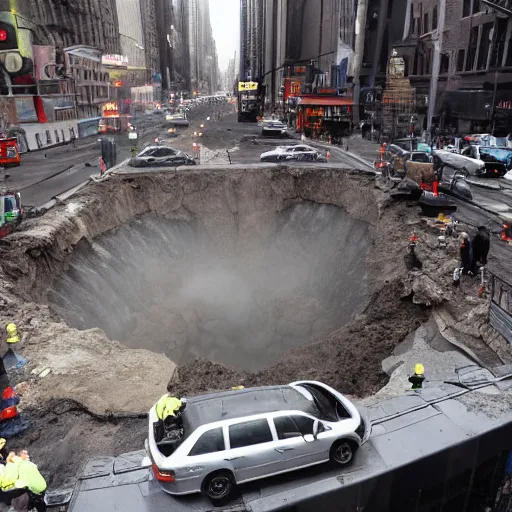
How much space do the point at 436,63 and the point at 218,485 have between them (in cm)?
4808

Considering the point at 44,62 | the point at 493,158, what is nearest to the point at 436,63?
the point at 493,158

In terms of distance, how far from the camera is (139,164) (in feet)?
91.7

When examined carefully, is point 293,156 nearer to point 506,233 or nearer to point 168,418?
point 506,233

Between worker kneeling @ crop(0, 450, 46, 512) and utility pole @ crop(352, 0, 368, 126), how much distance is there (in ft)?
190

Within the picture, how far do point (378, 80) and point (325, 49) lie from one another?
23.6 metres

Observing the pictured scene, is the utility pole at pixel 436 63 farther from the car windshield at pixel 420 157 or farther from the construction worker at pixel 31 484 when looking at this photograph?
the construction worker at pixel 31 484

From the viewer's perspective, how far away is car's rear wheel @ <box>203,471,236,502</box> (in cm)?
677

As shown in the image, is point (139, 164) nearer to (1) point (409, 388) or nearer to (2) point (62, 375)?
(2) point (62, 375)

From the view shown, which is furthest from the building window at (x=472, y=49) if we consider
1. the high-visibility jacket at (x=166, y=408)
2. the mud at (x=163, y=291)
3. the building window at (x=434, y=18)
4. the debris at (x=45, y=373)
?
the high-visibility jacket at (x=166, y=408)

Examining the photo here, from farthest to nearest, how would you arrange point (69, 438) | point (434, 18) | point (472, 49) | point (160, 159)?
1. point (434, 18)
2. point (472, 49)
3. point (160, 159)
4. point (69, 438)

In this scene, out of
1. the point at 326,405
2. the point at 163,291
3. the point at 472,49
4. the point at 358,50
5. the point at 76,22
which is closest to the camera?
the point at 326,405

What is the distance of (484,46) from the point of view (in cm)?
4025

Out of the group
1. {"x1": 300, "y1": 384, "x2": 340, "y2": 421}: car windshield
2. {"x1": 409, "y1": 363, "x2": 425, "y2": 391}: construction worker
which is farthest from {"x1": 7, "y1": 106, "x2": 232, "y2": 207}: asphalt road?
{"x1": 409, "y1": 363, "x2": 425, "y2": 391}: construction worker

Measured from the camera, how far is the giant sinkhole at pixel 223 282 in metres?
18.5
